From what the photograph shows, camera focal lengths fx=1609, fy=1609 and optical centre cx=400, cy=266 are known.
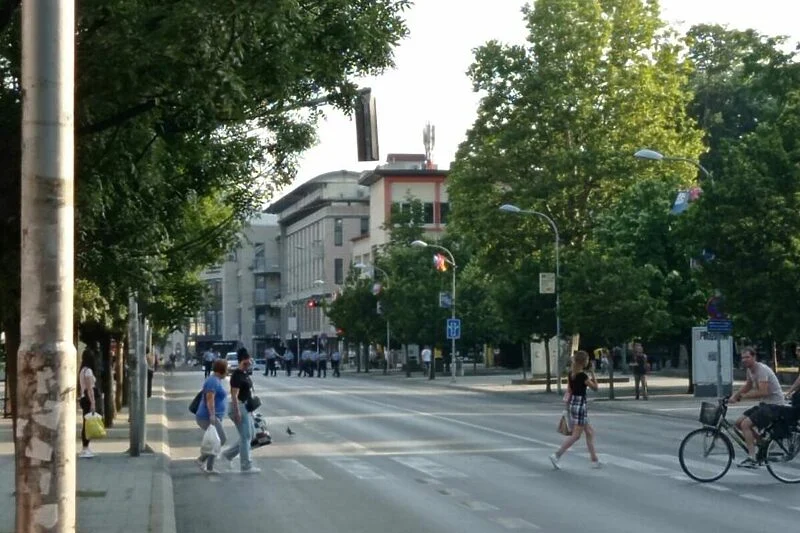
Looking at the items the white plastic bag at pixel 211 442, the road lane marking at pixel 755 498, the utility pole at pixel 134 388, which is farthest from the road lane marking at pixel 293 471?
the road lane marking at pixel 755 498

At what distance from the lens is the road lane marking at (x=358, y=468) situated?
2098 centimetres

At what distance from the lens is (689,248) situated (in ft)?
133

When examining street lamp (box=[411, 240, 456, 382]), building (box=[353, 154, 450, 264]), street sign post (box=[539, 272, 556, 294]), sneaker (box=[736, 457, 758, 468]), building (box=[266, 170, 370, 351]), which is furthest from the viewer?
building (box=[266, 170, 370, 351])

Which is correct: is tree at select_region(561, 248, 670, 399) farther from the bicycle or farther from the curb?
the bicycle

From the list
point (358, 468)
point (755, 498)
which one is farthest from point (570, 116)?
point (755, 498)

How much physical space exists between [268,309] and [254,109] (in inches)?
5843

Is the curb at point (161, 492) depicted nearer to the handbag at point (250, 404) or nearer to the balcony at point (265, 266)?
the handbag at point (250, 404)

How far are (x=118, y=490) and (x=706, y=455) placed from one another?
705 centimetres

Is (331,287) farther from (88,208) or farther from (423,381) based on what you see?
(88,208)

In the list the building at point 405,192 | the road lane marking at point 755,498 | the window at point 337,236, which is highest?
the building at point 405,192

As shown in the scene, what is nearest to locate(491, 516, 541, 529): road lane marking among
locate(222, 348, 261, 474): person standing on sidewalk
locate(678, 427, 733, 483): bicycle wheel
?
locate(678, 427, 733, 483): bicycle wheel

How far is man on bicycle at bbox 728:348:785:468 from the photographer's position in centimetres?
1955

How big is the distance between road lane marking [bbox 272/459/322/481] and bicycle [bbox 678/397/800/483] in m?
4.81

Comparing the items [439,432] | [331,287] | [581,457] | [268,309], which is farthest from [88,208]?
[268,309]
